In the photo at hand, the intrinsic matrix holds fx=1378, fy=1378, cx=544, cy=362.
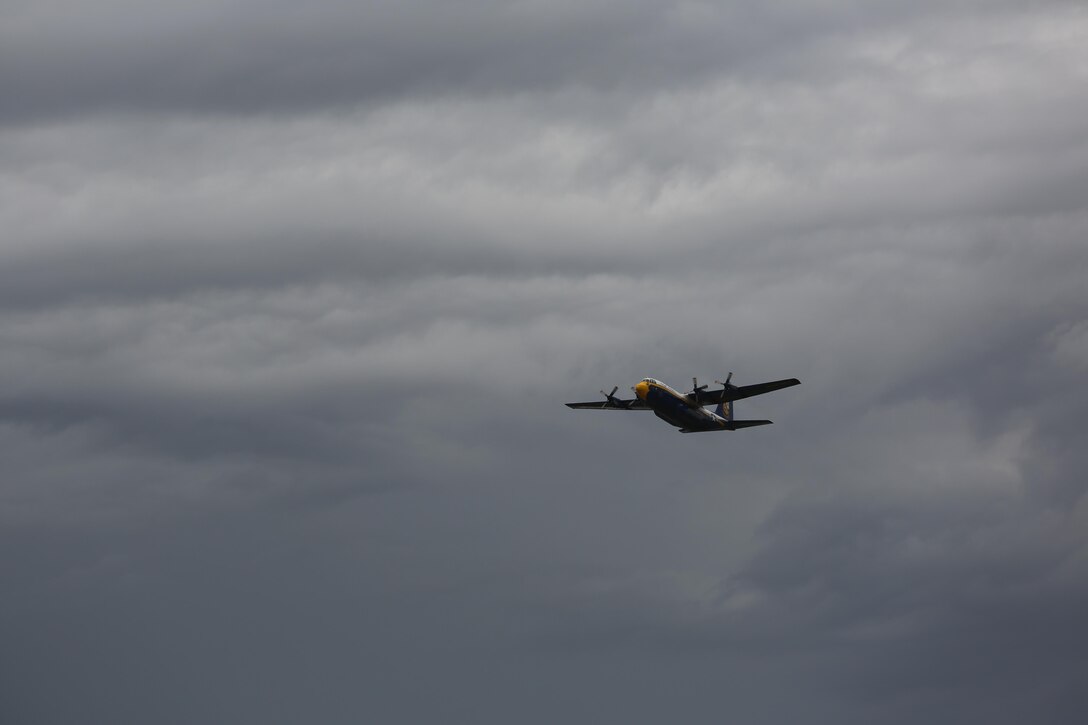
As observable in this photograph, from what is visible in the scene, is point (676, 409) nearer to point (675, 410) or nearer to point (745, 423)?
point (675, 410)

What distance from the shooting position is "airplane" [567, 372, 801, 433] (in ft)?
616

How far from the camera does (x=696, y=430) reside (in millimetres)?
194125

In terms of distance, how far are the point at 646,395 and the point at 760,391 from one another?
52.8 feet

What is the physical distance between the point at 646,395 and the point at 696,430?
1125 cm

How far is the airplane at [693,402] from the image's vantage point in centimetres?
18762

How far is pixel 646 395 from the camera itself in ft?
615

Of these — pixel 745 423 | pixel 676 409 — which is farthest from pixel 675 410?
pixel 745 423

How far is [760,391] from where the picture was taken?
623ft

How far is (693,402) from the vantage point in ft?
626

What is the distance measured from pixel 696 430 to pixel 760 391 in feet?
35.7
